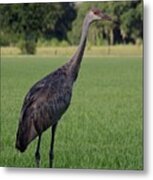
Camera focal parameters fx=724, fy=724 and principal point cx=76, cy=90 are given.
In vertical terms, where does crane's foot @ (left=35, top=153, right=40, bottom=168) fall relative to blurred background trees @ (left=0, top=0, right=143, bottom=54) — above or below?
below

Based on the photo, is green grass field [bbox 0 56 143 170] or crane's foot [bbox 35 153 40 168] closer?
green grass field [bbox 0 56 143 170]

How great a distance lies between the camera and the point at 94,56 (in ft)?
11.8

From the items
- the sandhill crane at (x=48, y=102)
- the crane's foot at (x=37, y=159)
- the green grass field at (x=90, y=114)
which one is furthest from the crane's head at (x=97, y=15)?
the crane's foot at (x=37, y=159)

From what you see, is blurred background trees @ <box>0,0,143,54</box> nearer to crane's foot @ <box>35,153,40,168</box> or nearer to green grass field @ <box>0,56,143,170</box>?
green grass field @ <box>0,56,143,170</box>

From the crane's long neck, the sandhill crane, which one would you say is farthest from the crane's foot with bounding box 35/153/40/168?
the crane's long neck

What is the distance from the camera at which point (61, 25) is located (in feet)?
12.1

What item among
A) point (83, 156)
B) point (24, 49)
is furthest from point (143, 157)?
point (24, 49)

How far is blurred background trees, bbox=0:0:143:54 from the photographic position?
3525 mm

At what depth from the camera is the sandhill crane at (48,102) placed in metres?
3.62

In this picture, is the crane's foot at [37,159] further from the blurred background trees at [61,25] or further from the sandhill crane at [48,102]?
the blurred background trees at [61,25]

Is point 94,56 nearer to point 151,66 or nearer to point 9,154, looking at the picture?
point 151,66

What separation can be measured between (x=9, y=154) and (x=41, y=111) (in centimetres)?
28

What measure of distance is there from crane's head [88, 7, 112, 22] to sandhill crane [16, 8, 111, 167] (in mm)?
11

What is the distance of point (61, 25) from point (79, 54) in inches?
7.3
